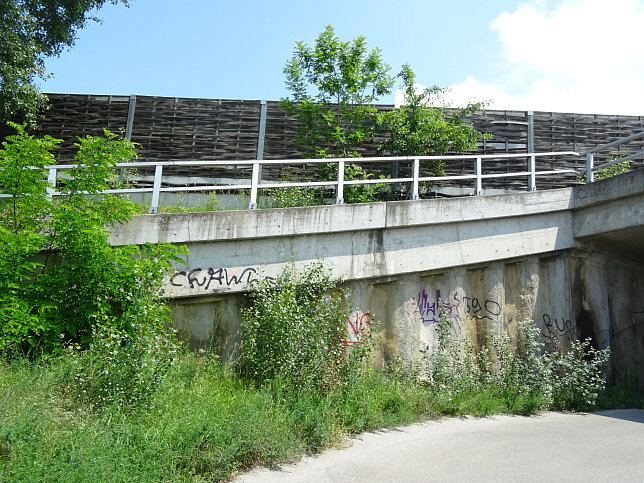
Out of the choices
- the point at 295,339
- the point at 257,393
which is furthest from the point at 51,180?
the point at 257,393

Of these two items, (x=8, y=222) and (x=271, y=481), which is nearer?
(x=271, y=481)

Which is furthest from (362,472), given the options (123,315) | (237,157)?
(237,157)

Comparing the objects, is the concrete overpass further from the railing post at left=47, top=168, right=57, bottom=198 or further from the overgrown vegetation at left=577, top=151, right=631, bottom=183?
the overgrown vegetation at left=577, top=151, right=631, bottom=183

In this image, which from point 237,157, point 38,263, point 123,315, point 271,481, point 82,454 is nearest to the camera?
point 82,454

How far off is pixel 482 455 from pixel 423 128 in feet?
26.0

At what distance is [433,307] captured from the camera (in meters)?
9.68

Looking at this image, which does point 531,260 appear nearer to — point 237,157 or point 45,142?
point 237,157

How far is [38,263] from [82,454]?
3.69 m

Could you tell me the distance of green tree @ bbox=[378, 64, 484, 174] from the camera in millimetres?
12578

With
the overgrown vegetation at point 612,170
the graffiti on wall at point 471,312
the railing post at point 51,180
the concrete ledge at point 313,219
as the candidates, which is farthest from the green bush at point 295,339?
the overgrown vegetation at point 612,170

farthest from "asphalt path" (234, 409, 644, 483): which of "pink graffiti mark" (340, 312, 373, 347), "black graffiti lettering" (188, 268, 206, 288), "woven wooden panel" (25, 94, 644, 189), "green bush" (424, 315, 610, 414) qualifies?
"woven wooden panel" (25, 94, 644, 189)

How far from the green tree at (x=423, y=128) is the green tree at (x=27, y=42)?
8436 millimetres

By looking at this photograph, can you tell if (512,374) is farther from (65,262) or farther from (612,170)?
(65,262)

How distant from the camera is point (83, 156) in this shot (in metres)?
7.80
